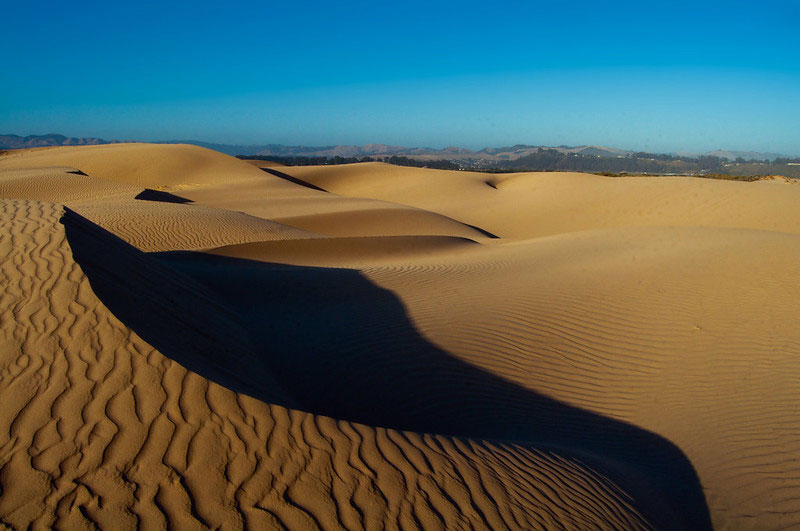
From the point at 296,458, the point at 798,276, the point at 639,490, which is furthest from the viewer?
the point at 798,276

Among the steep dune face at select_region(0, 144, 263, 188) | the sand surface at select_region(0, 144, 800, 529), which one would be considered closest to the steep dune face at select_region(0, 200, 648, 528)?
the sand surface at select_region(0, 144, 800, 529)

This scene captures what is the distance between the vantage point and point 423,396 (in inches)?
225

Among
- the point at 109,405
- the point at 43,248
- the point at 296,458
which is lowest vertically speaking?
the point at 296,458

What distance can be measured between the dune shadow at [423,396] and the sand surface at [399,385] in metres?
0.03

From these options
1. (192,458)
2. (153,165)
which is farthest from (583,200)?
(153,165)

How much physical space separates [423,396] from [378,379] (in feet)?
A: 1.94

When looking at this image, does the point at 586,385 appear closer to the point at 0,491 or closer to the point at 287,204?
the point at 0,491

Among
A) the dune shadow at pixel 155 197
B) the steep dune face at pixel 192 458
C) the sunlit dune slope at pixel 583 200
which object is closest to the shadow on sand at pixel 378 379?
the steep dune face at pixel 192 458

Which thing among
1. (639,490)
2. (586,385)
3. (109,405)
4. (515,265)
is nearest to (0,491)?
(109,405)

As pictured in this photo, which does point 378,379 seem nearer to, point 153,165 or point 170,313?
point 170,313

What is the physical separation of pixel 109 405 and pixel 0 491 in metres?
0.73

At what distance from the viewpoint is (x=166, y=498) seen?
2.57m

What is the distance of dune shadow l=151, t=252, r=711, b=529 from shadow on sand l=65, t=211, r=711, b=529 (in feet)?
0.04

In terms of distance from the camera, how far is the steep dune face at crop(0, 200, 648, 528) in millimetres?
2564
